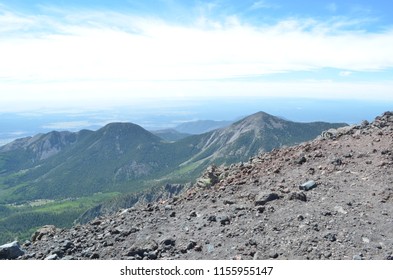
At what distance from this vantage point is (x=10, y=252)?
1302 cm

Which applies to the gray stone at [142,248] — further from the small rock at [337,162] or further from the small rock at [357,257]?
the small rock at [337,162]

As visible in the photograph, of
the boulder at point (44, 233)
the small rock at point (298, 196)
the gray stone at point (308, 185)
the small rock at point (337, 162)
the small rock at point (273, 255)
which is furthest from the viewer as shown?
the small rock at point (337, 162)

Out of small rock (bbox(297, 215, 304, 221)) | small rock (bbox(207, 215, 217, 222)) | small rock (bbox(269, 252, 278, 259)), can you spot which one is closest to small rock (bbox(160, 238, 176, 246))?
small rock (bbox(207, 215, 217, 222))

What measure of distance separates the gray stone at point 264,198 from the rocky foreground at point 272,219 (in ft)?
0.14

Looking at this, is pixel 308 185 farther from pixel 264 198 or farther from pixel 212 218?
pixel 212 218

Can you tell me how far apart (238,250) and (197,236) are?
1906 mm

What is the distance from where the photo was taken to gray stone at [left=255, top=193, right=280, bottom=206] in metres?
14.7

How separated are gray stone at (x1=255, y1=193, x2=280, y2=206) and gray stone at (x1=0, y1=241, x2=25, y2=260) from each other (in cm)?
940

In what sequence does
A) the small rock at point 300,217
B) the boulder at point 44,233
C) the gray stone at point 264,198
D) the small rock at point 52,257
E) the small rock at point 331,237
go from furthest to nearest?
the boulder at point 44,233 < the gray stone at point 264,198 < the small rock at point 300,217 < the small rock at point 52,257 < the small rock at point 331,237

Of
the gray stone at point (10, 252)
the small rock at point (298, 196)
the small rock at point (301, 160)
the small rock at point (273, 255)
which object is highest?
the small rock at point (301, 160)

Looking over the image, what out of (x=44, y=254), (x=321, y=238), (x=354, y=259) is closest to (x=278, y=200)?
(x=321, y=238)

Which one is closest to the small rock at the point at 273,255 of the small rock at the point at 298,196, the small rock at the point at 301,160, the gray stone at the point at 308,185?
the small rock at the point at 298,196

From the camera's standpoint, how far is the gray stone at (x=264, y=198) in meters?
14.7

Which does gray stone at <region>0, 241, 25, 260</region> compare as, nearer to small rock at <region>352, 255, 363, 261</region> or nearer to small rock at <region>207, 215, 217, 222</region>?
small rock at <region>207, 215, 217, 222</region>
